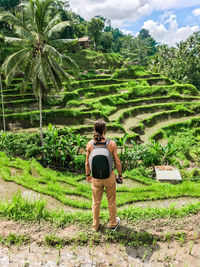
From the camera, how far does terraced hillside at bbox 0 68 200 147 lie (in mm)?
15758

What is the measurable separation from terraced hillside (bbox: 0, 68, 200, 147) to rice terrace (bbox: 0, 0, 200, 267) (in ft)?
0.28

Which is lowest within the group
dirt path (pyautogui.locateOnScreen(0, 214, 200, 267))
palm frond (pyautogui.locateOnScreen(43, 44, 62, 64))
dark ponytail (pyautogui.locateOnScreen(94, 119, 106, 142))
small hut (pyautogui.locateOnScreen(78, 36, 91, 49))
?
dirt path (pyautogui.locateOnScreen(0, 214, 200, 267))

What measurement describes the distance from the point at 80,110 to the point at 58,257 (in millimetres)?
14639

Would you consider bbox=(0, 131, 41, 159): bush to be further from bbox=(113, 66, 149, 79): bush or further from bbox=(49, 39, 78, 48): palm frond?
bbox=(113, 66, 149, 79): bush

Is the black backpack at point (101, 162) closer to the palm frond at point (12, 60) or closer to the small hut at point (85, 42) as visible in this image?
the palm frond at point (12, 60)

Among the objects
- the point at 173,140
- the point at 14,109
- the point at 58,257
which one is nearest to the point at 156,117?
the point at 173,140

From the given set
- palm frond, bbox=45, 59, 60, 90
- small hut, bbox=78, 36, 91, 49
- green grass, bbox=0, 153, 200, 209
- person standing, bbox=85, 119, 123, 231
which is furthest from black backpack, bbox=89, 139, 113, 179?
small hut, bbox=78, 36, 91, 49

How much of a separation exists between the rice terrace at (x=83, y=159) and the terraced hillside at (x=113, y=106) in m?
0.09

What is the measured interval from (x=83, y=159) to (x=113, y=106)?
414 inches

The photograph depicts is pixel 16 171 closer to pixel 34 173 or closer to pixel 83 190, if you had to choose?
pixel 34 173

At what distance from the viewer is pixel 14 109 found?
55.6ft

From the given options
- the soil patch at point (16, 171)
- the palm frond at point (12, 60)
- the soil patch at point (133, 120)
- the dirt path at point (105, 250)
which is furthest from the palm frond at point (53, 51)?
the soil patch at point (133, 120)

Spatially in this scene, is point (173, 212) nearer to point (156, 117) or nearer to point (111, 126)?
point (111, 126)

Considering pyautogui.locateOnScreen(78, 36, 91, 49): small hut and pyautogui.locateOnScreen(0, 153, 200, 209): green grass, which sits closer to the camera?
pyautogui.locateOnScreen(0, 153, 200, 209): green grass
